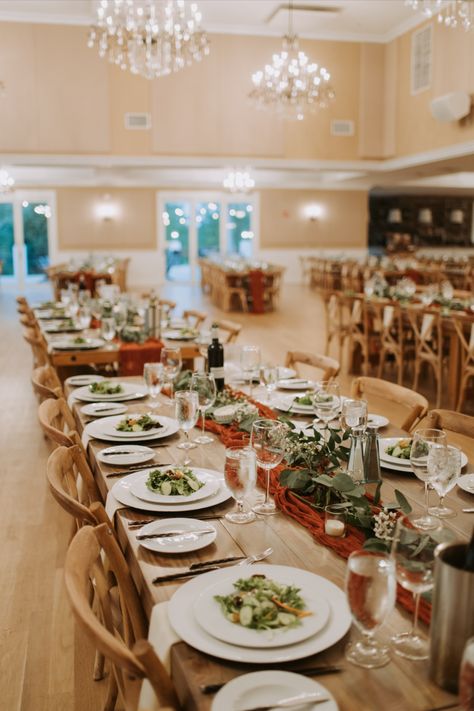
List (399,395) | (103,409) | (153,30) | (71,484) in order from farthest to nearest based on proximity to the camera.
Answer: (153,30) < (399,395) < (103,409) < (71,484)

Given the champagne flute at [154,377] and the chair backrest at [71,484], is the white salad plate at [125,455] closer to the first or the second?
the chair backrest at [71,484]

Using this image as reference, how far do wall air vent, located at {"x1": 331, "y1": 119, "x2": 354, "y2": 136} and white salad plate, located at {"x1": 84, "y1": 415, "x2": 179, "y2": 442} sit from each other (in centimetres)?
1238

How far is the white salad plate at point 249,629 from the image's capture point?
1.29 m

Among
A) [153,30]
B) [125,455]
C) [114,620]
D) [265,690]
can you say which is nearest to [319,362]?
[125,455]

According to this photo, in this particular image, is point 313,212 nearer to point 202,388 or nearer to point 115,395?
point 115,395

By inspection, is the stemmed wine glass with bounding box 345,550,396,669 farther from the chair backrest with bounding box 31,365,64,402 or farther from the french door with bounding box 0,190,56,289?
the french door with bounding box 0,190,56,289

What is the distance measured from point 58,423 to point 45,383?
35 centimetres

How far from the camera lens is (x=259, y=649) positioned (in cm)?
Answer: 128

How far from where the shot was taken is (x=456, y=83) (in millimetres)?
11734

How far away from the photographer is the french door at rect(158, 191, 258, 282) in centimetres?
2131

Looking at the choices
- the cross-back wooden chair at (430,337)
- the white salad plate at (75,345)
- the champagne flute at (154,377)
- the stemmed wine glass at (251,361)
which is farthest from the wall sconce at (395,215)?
the champagne flute at (154,377)

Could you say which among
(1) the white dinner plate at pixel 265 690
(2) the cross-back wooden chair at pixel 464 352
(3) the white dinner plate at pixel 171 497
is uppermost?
(3) the white dinner plate at pixel 171 497

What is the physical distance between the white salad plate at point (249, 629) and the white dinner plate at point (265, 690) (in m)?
0.07

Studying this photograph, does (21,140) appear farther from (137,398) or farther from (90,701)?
(90,701)
